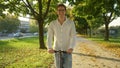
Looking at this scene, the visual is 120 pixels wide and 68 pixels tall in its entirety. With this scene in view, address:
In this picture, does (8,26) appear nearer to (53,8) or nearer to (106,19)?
(106,19)

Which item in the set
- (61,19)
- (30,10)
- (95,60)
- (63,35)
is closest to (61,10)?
(61,19)

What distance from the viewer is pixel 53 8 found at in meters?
28.4

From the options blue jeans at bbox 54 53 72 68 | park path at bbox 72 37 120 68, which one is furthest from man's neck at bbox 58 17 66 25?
park path at bbox 72 37 120 68

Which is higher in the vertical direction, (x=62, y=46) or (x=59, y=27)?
(x=59, y=27)

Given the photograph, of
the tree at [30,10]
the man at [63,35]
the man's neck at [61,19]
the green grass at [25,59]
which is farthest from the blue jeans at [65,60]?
the tree at [30,10]

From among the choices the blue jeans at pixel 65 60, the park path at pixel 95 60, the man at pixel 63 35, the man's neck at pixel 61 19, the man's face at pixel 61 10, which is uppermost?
the man's face at pixel 61 10

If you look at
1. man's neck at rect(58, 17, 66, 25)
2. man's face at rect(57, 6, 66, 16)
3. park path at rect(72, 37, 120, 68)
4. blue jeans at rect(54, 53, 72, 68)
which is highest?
man's face at rect(57, 6, 66, 16)

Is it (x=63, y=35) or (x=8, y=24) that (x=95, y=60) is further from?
(x=8, y=24)

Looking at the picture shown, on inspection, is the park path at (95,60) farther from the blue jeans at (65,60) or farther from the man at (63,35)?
the man at (63,35)

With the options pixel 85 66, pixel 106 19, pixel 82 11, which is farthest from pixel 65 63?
pixel 106 19

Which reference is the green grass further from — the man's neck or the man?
the man's neck

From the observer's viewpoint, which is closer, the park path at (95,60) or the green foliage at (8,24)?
the park path at (95,60)

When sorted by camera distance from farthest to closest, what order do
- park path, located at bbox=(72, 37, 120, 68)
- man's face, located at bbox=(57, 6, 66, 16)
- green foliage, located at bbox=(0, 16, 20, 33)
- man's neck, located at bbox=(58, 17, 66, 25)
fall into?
green foliage, located at bbox=(0, 16, 20, 33), park path, located at bbox=(72, 37, 120, 68), man's neck, located at bbox=(58, 17, 66, 25), man's face, located at bbox=(57, 6, 66, 16)

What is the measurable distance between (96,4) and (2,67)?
794 inches
